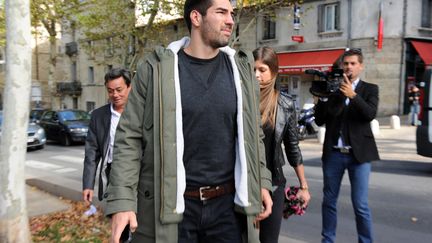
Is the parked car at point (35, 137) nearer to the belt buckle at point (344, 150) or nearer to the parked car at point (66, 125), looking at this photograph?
the parked car at point (66, 125)

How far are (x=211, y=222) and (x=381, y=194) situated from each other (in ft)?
17.2

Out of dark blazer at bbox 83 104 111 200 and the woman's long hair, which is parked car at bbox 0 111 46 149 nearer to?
dark blazer at bbox 83 104 111 200

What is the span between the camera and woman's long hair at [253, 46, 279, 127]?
9.61 feet

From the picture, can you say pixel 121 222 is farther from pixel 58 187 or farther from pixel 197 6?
pixel 58 187

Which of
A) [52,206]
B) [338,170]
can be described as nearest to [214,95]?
[338,170]

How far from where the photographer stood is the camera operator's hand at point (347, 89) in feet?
11.8

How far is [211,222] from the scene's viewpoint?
2.20 metres

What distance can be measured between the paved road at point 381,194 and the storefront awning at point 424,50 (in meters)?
9.43

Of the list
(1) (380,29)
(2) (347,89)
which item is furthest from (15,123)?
(1) (380,29)

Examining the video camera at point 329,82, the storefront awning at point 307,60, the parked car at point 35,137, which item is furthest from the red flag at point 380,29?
the video camera at point 329,82

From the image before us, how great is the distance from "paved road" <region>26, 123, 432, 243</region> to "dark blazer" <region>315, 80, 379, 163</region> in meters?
1.15

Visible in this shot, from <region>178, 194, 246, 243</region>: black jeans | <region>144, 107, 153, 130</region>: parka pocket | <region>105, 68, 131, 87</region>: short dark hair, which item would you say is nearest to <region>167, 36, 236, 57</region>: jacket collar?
<region>144, 107, 153, 130</region>: parka pocket

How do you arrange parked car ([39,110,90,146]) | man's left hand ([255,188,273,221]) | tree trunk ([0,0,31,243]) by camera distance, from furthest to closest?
parked car ([39,110,90,146]) → tree trunk ([0,0,31,243]) → man's left hand ([255,188,273,221])

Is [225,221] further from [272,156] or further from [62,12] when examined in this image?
[62,12]
